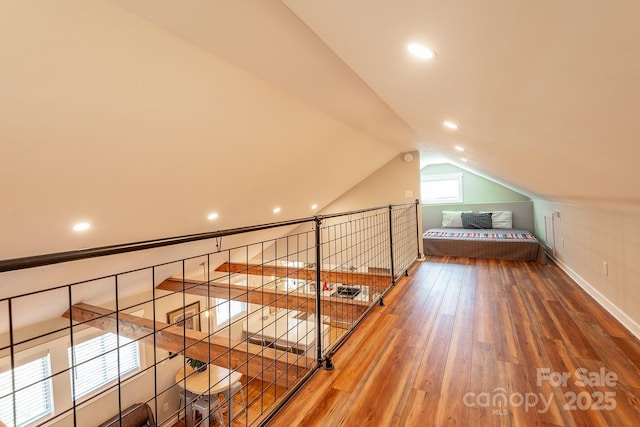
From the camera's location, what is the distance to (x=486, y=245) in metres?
5.08

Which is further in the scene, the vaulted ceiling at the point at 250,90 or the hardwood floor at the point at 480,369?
the hardwood floor at the point at 480,369

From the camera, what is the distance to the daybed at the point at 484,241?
15.9 feet

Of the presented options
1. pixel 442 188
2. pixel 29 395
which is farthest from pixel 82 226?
pixel 442 188

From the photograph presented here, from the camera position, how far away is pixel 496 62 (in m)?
0.94

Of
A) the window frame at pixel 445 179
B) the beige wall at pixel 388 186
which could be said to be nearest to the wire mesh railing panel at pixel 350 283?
the beige wall at pixel 388 186

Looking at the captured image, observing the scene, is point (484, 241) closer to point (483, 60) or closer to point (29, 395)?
point (483, 60)

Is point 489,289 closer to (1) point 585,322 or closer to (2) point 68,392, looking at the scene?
(1) point 585,322

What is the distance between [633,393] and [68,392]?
533 cm

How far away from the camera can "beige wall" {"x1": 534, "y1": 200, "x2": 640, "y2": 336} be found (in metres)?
2.33

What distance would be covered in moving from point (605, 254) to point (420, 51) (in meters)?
3.12

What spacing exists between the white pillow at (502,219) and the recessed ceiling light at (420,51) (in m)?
6.40

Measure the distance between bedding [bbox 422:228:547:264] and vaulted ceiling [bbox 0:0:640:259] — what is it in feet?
10.6

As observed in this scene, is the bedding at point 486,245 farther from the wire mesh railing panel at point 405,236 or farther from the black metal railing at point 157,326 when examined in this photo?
the black metal railing at point 157,326

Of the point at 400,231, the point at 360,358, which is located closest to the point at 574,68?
the point at 360,358
